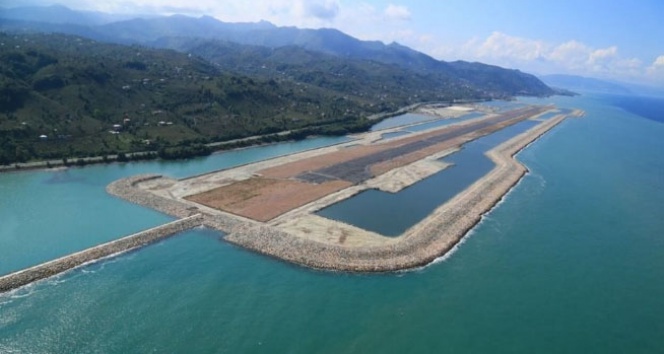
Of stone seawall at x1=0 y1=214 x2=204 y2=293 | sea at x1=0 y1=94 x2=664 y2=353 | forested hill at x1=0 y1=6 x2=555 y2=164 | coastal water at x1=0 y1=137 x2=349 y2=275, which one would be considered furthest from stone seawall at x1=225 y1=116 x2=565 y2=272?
forested hill at x1=0 y1=6 x2=555 y2=164

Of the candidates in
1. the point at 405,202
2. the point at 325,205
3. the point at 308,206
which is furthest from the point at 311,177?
the point at 405,202

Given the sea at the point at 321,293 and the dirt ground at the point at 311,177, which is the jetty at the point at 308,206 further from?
the sea at the point at 321,293

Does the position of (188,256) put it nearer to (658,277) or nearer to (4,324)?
(4,324)

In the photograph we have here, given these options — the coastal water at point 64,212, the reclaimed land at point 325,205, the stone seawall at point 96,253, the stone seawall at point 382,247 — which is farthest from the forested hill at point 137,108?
the stone seawall at point 382,247

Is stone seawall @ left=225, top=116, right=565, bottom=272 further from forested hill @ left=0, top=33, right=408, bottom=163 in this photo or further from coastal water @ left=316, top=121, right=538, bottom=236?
forested hill @ left=0, top=33, right=408, bottom=163

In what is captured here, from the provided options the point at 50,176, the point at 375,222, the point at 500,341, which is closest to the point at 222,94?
the point at 50,176
